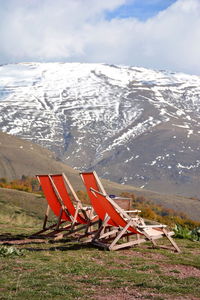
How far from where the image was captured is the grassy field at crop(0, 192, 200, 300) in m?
6.18

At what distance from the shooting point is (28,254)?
9406mm

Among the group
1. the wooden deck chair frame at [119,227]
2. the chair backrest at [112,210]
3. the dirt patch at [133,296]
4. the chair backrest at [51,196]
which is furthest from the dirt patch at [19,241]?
the dirt patch at [133,296]

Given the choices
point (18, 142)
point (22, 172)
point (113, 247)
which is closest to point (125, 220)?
point (113, 247)

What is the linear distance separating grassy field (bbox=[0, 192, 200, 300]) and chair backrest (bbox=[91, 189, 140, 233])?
62 centimetres

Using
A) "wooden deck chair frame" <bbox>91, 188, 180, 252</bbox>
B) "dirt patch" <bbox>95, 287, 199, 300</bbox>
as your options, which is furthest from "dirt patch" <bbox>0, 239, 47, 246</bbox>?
"dirt patch" <bbox>95, 287, 199, 300</bbox>

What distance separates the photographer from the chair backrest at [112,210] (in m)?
9.79

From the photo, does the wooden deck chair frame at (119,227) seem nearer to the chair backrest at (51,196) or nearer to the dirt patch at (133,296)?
the chair backrest at (51,196)

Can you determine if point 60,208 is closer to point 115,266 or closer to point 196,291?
point 115,266

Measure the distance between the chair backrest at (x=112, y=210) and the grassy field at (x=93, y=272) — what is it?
24.5 inches

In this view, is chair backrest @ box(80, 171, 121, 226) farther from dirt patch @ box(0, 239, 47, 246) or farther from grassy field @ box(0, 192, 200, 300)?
dirt patch @ box(0, 239, 47, 246)

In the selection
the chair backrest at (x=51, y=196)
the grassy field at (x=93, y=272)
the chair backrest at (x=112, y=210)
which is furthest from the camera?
the chair backrest at (x=51, y=196)

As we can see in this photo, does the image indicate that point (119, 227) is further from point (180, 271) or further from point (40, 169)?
point (40, 169)

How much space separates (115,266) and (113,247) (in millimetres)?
1829

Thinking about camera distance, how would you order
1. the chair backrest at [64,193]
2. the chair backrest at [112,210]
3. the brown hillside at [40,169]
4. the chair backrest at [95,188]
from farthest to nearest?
the brown hillside at [40,169] < the chair backrest at [64,193] < the chair backrest at [95,188] < the chair backrest at [112,210]
